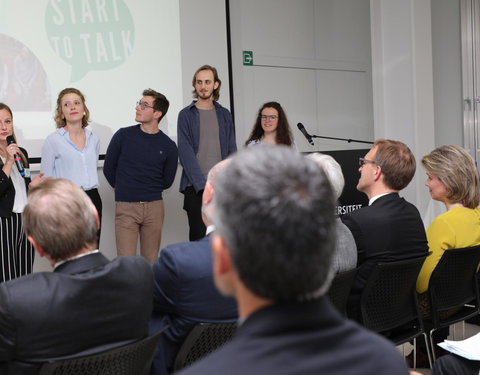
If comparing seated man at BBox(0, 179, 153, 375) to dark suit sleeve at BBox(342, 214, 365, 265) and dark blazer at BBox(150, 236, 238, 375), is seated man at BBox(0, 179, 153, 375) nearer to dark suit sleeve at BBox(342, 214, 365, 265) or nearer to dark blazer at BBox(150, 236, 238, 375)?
dark blazer at BBox(150, 236, 238, 375)

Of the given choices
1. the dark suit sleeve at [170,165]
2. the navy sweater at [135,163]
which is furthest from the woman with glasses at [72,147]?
the dark suit sleeve at [170,165]

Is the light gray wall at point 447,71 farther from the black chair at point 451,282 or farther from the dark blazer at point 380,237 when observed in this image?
the dark blazer at point 380,237

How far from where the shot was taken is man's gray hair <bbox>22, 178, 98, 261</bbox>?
1629mm

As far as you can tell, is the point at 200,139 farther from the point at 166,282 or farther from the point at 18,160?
the point at 166,282

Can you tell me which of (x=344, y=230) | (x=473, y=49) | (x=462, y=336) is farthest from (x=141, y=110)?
(x=473, y=49)

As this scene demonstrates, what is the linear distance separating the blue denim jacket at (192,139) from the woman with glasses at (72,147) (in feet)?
2.36

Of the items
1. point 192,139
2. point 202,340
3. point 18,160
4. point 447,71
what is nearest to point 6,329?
point 202,340

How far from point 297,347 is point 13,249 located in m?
3.60

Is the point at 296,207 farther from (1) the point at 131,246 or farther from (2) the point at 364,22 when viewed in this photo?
(2) the point at 364,22

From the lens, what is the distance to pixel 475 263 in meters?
2.93

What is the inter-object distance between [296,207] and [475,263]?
2.48 metres

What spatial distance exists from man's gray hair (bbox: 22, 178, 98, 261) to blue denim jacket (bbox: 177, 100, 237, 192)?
9.64 ft

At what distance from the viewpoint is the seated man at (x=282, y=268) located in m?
0.75

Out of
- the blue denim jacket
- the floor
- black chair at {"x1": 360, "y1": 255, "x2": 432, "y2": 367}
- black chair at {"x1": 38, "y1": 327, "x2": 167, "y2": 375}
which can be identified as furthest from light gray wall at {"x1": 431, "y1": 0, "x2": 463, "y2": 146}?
black chair at {"x1": 38, "y1": 327, "x2": 167, "y2": 375}
